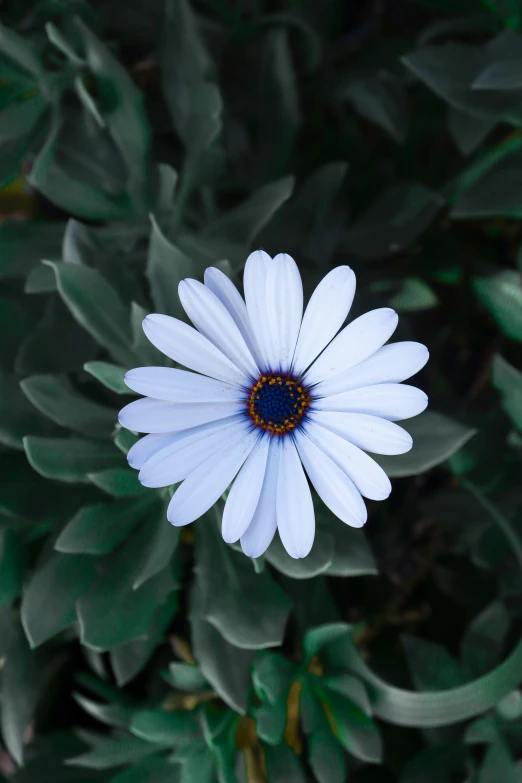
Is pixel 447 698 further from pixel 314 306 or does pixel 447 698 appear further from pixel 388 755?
pixel 314 306

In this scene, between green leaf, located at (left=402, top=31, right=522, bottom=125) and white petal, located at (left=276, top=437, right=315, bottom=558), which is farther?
green leaf, located at (left=402, top=31, right=522, bottom=125)

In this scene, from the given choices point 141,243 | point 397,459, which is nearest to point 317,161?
point 141,243

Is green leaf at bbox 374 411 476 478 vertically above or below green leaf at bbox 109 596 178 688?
above

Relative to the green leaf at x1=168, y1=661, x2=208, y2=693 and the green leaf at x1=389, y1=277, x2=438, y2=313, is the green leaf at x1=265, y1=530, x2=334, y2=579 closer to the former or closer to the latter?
the green leaf at x1=168, y1=661, x2=208, y2=693

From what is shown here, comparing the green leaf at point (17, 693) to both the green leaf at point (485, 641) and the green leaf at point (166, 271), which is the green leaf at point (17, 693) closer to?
the green leaf at point (166, 271)

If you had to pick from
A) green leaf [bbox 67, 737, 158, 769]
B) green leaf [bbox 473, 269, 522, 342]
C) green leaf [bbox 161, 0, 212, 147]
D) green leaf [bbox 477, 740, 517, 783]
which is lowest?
green leaf [bbox 477, 740, 517, 783]

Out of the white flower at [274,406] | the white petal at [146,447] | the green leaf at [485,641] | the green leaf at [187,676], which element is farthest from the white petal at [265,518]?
the green leaf at [485,641]

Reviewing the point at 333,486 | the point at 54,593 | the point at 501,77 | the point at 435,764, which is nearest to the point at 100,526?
the point at 54,593

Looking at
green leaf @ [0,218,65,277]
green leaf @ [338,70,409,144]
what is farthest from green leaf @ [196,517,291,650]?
green leaf @ [338,70,409,144]
